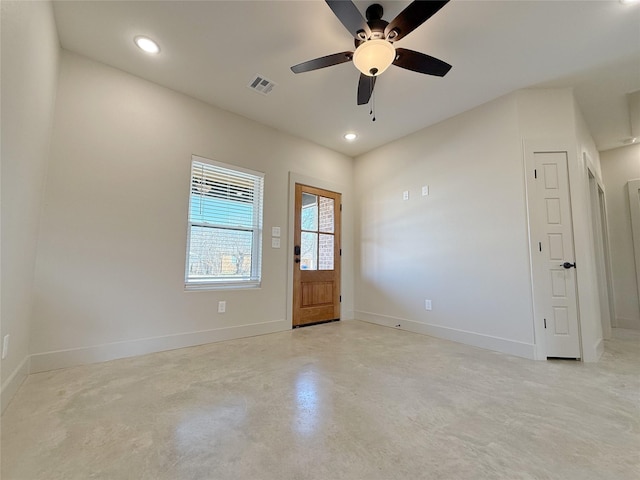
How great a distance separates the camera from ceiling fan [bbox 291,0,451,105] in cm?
171

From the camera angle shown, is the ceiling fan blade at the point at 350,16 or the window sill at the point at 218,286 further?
the window sill at the point at 218,286

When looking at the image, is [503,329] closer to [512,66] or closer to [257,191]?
[512,66]

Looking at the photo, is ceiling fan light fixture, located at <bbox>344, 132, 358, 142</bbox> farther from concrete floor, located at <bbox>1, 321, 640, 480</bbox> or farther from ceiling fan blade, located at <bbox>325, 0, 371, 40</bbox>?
concrete floor, located at <bbox>1, 321, 640, 480</bbox>

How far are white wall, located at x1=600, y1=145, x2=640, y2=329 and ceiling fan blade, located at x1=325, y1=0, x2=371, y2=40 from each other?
5058 millimetres

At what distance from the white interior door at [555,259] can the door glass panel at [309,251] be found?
8.91 ft

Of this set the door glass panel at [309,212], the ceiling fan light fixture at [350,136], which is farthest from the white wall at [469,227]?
the door glass panel at [309,212]

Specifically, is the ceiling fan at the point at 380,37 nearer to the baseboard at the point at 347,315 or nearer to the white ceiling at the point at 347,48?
the white ceiling at the point at 347,48

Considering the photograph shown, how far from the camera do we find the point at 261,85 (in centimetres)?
300

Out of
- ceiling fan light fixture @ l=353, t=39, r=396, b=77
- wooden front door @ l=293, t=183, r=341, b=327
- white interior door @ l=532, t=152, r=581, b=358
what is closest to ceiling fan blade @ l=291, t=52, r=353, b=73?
ceiling fan light fixture @ l=353, t=39, r=396, b=77

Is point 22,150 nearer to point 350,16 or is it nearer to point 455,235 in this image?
point 350,16

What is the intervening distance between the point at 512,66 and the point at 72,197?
14.0 ft

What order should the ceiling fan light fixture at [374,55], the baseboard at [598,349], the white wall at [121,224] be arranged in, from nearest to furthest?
the ceiling fan light fixture at [374,55] → the white wall at [121,224] → the baseboard at [598,349]

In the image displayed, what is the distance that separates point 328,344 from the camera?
318cm

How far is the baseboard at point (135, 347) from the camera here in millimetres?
2318
